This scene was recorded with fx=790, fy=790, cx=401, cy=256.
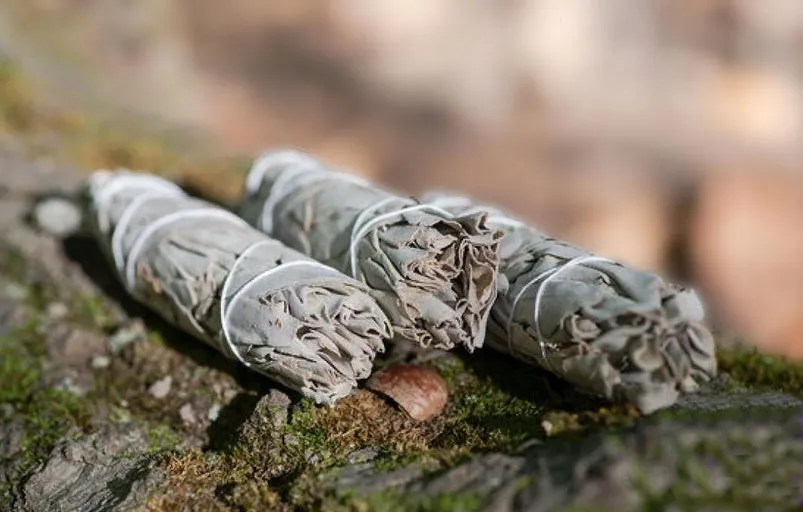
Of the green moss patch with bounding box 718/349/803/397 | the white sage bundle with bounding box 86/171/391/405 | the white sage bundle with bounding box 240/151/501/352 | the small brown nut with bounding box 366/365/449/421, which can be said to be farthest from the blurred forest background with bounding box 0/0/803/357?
the small brown nut with bounding box 366/365/449/421

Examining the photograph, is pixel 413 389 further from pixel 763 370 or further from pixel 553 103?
pixel 553 103

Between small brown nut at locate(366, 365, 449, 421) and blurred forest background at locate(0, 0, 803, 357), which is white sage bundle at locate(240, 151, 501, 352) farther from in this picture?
blurred forest background at locate(0, 0, 803, 357)

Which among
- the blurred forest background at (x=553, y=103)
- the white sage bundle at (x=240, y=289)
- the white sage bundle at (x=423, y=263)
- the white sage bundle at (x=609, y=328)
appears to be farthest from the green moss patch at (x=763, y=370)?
the blurred forest background at (x=553, y=103)

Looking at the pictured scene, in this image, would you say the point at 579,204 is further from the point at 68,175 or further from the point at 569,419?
the point at 569,419

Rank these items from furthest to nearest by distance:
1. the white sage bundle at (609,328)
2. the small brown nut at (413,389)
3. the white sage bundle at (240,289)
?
the small brown nut at (413,389) → the white sage bundle at (240,289) → the white sage bundle at (609,328)

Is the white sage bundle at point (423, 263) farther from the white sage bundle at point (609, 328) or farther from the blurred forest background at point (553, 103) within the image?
the blurred forest background at point (553, 103)

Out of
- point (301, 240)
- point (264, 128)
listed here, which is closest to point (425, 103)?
point (264, 128)

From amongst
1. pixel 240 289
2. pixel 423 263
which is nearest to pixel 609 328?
pixel 423 263

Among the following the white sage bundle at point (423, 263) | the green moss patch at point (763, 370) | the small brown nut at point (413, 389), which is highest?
the white sage bundle at point (423, 263)
